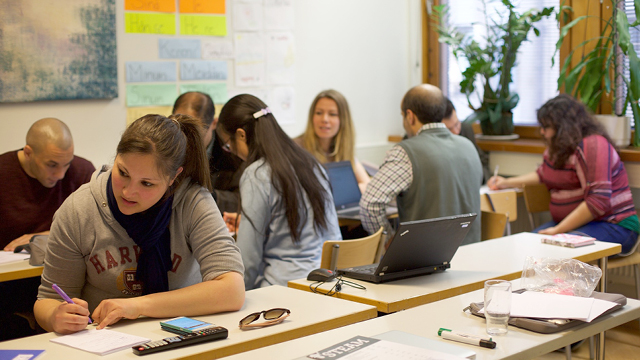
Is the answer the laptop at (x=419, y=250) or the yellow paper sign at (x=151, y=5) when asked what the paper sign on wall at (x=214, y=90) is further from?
the laptop at (x=419, y=250)

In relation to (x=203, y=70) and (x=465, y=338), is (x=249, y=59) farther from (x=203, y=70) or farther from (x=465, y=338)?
(x=465, y=338)

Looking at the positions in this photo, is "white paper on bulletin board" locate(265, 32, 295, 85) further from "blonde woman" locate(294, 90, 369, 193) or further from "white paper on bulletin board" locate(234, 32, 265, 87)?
"blonde woman" locate(294, 90, 369, 193)

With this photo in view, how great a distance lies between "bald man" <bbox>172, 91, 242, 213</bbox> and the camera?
3791mm

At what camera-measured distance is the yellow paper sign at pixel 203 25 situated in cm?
461

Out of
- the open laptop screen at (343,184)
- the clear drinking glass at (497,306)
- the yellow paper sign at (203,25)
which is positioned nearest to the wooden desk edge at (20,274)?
the clear drinking glass at (497,306)

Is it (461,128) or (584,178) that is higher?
(461,128)

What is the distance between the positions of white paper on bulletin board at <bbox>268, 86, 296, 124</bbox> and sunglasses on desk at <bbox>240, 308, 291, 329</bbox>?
336cm

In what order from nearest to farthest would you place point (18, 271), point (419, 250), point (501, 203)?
point (419, 250) < point (18, 271) < point (501, 203)

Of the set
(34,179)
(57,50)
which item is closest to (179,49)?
(57,50)

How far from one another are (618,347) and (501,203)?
3.44 feet

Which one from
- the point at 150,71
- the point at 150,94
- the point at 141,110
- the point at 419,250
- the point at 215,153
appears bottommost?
the point at 419,250

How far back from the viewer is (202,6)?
15.3 ft

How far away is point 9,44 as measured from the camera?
381cm

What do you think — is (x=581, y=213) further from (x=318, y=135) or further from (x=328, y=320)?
(x=328, y=320)
